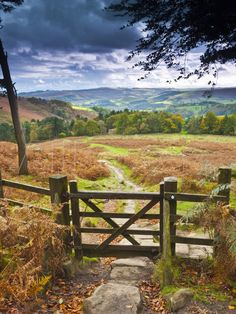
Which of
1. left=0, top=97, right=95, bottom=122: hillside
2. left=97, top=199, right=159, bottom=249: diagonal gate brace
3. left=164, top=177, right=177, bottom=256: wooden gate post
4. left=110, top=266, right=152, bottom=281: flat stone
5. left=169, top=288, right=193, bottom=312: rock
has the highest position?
left=0, top=97, right=95, bottom=122: hillside

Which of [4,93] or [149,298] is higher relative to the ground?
[4,93]

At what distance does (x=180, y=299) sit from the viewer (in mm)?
4684

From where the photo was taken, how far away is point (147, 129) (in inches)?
3071

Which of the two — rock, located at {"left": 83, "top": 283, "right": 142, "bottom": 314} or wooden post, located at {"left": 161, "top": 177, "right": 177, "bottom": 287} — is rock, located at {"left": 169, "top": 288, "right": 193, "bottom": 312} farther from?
wooden post, located at {"left": 161, "top": 177, "right": 177, "bottom": 287}

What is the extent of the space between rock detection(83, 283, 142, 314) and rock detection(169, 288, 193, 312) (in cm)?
54

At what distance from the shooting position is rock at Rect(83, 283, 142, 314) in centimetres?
437

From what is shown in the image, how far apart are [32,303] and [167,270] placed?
94.9 inches

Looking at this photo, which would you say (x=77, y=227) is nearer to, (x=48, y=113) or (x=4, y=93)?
(x=4, y=93)

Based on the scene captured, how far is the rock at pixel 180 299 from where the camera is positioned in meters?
4.63

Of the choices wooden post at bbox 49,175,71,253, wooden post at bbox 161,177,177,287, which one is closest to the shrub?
wooden post at bbox 49,175,71,253

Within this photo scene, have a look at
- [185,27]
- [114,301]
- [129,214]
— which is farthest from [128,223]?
[185,27]

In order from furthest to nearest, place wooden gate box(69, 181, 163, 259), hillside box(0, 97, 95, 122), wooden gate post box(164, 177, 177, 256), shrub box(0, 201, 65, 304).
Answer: hillside box(0, 97, 95, 122)
wooden gate box(69, 181, 163, 259)
wooden gate post box(164, 177, 177, 256)
shrub box(0, 201, 65, 304)

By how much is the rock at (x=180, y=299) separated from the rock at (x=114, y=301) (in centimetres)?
54

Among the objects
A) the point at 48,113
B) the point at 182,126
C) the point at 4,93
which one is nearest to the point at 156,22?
the point at 4,93
